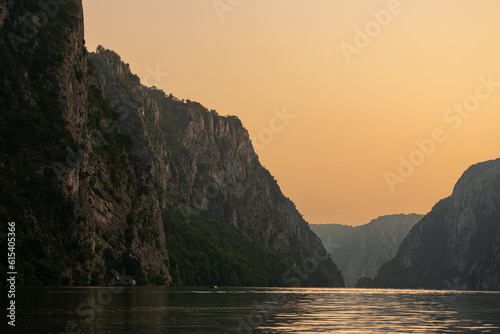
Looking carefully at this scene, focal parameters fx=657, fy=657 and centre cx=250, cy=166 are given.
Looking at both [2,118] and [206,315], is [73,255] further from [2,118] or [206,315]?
[206,315]

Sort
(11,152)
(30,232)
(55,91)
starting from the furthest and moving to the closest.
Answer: (55,91), (11,152), (30,232)

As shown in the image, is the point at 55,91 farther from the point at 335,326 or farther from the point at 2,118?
the point at 335,326

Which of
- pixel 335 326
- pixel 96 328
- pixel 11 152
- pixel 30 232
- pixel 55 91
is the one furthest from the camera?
pixel 55 91

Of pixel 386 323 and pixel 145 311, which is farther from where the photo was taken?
pixel 145 311

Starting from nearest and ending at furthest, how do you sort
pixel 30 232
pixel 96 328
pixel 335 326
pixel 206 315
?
pixel 96 328
pixel 335 326
pixel 206 315
pixel 30 232

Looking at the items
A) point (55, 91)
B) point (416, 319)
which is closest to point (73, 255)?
point (55, 91)

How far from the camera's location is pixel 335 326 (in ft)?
209

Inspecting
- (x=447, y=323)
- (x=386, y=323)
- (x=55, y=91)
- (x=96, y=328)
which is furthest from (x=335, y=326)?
(x=55, y=91)

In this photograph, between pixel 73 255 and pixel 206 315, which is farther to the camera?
pixel 73 255

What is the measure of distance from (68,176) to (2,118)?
936 inches

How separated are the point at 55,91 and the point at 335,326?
155085 millimetres

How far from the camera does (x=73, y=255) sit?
176 meters

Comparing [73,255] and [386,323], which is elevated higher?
[73,255]

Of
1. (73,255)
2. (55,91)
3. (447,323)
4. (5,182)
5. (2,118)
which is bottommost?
(447,323)
